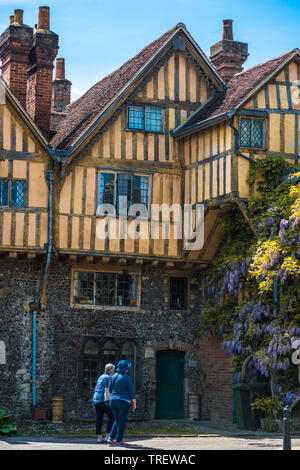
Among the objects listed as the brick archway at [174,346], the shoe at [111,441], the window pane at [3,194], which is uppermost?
the window pane at [3,194]

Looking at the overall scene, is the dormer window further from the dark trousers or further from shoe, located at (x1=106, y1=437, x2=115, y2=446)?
shoe, located at (x1=106, y1=437, x2=115, y2=446)

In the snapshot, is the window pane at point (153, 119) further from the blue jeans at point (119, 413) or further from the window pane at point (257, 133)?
the blue jeans at point (119, 413)

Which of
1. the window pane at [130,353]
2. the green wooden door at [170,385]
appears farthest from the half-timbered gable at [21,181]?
the green wooden door at [170,385]

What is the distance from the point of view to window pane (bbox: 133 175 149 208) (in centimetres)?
2364

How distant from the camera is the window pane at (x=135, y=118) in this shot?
2370cm

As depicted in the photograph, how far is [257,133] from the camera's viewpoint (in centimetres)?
2206

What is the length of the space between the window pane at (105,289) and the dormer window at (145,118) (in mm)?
4160

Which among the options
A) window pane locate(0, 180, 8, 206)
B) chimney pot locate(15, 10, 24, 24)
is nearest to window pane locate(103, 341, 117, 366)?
window pane locate(0, 180, 8, 206)

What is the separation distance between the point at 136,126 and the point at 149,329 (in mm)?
5617

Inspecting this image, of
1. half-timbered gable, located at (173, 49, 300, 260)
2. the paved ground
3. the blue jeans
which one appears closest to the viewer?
the blue jeans

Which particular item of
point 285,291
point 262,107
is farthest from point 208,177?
point 285,291

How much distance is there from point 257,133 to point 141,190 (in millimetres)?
3662


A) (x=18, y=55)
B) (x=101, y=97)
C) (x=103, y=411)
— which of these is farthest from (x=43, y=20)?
(x=103, y=411)

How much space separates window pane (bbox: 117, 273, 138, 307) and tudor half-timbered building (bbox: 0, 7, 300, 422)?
0.10ft
